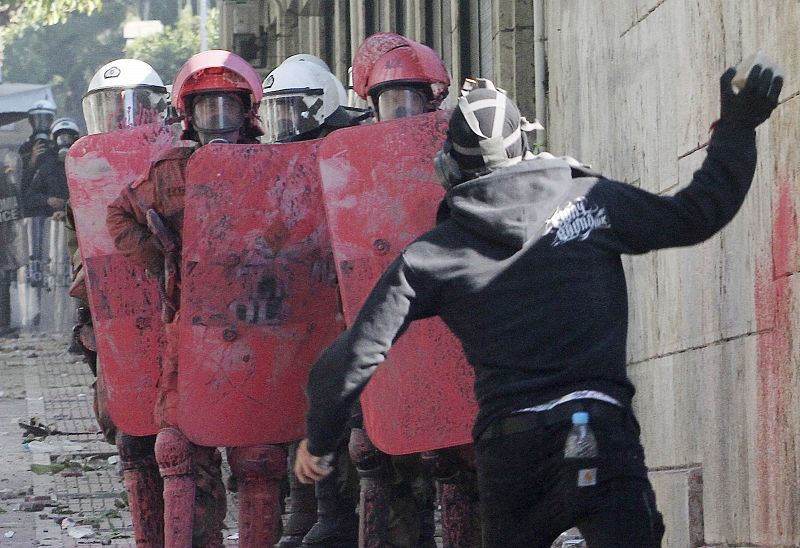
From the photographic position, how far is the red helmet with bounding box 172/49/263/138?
6.24 meters

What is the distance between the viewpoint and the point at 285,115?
782 centimetres

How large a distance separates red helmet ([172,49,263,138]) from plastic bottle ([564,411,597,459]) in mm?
2828

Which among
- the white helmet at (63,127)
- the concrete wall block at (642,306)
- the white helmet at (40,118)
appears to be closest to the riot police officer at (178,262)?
the concrete wall block at (642,306)

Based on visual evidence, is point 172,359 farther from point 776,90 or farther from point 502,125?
point 776,90

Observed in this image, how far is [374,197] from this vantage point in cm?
556

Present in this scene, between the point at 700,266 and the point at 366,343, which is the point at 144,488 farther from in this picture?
the point at 366,343

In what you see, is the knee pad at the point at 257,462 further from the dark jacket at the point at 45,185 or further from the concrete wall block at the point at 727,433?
the dark jacket at the point at 45,185

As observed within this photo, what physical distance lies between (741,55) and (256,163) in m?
1.63

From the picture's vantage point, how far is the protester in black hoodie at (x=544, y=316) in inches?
149

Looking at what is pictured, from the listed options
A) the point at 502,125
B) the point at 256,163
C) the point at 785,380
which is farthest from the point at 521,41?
the point at 502,125

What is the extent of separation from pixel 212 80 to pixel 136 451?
1392 millimetres

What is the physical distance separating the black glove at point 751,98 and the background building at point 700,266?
46.7 inches

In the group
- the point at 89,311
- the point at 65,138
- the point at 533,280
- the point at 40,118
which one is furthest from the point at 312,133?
the point at 40,118

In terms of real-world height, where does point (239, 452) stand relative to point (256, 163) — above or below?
below
